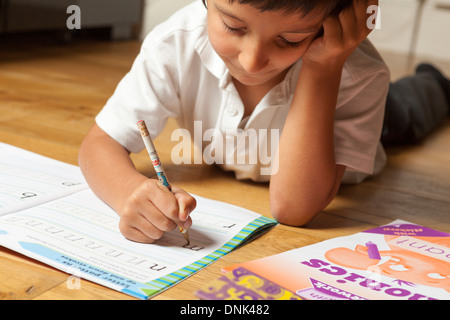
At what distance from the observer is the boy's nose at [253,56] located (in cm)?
65

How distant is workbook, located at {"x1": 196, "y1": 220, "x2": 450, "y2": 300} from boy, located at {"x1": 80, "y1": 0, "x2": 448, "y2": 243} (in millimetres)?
101

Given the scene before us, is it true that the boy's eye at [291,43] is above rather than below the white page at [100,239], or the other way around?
above

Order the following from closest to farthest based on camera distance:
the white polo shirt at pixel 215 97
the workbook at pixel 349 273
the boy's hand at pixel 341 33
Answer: the workbook at pixel 349 273 < the boy's hand at pixel 341 33 < the white polo shirt at pixel 215 97

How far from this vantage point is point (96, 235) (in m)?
0.70

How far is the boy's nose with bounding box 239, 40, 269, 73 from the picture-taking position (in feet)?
2.15

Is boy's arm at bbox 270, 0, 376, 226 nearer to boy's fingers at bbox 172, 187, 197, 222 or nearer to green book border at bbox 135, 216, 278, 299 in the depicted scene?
green book border at bbox 135, 216, 278, 299

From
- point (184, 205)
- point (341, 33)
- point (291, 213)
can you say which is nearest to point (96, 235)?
point (184, 205)

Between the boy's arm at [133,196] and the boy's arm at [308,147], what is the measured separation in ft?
0.66
